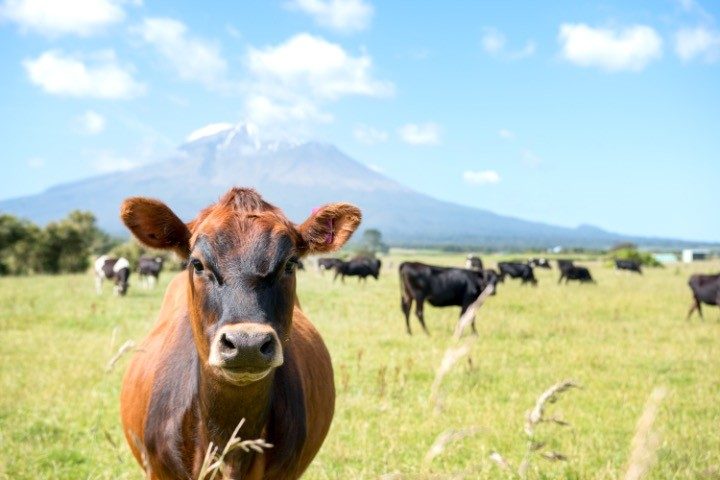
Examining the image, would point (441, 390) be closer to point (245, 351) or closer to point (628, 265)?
point (245, 351)

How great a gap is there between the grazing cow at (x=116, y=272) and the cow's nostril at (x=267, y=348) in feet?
80.0

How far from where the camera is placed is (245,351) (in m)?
2.64

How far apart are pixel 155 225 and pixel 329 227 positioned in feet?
3.22

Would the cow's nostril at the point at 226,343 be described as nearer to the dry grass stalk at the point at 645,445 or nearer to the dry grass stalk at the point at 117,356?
the dry grass stalk at the point at 117,356

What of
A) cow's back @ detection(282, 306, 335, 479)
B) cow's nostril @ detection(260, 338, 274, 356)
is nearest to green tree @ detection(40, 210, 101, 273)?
cow's back @ detection(282, 306, 335, 479)

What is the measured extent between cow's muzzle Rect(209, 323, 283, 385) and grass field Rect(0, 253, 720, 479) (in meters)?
0.43

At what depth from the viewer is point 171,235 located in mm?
3551

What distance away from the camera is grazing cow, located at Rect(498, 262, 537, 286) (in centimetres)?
3656

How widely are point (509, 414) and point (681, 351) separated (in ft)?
22.8

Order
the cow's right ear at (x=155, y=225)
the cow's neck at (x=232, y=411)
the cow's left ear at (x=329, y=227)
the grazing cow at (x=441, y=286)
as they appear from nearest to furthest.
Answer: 1. the cow's neck at (x=232, y=411)
2. the cow's right ear at (x=155, y=225)
3. the cow's left ear at (x=329, y=227)
4. the grazing cow at (x=441, y=286)

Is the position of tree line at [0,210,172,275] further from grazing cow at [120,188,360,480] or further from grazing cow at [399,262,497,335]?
grazing cow at [120,188,360,480]

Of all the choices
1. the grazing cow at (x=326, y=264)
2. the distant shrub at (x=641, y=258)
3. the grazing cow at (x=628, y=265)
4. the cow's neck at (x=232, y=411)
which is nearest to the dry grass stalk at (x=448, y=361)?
the cow's neck at (x=232, y=411)

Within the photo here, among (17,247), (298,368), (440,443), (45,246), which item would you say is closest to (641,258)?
(45,246)

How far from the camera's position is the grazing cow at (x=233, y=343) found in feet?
9.46
